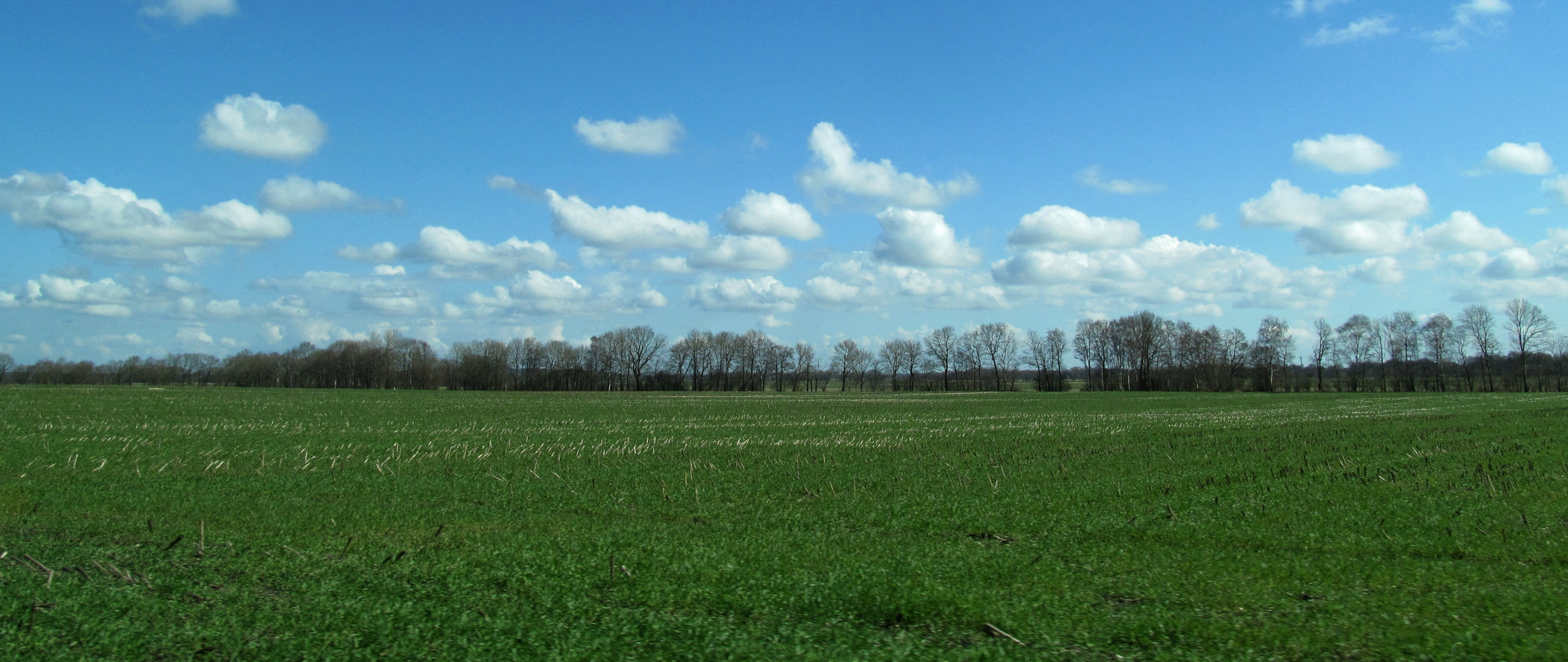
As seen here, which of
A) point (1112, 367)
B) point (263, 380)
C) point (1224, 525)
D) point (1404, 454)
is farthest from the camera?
point (263, 380)

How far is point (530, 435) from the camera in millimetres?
26844

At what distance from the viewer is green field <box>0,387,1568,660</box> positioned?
19.2ft

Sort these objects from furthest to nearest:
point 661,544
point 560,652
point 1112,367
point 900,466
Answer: point 1112,367
point 900,466
point 661,544
point 560,652

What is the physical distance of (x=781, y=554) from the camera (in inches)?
342

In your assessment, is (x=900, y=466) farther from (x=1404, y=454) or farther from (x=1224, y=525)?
(x=1404, y=454)

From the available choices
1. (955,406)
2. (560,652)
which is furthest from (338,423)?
(955,406)

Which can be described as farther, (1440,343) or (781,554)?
(1440,343)

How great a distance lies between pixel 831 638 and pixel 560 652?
1962 millimetres

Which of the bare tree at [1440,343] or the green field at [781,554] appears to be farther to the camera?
the bare tree at [1440,343]

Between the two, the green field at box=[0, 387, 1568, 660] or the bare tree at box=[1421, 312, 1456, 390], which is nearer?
the green field at box=[0, 387, 1568, 660]

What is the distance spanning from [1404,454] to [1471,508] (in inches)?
352

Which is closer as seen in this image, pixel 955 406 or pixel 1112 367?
pixel 955 406

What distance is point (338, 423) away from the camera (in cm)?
3144

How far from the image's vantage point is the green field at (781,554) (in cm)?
586
